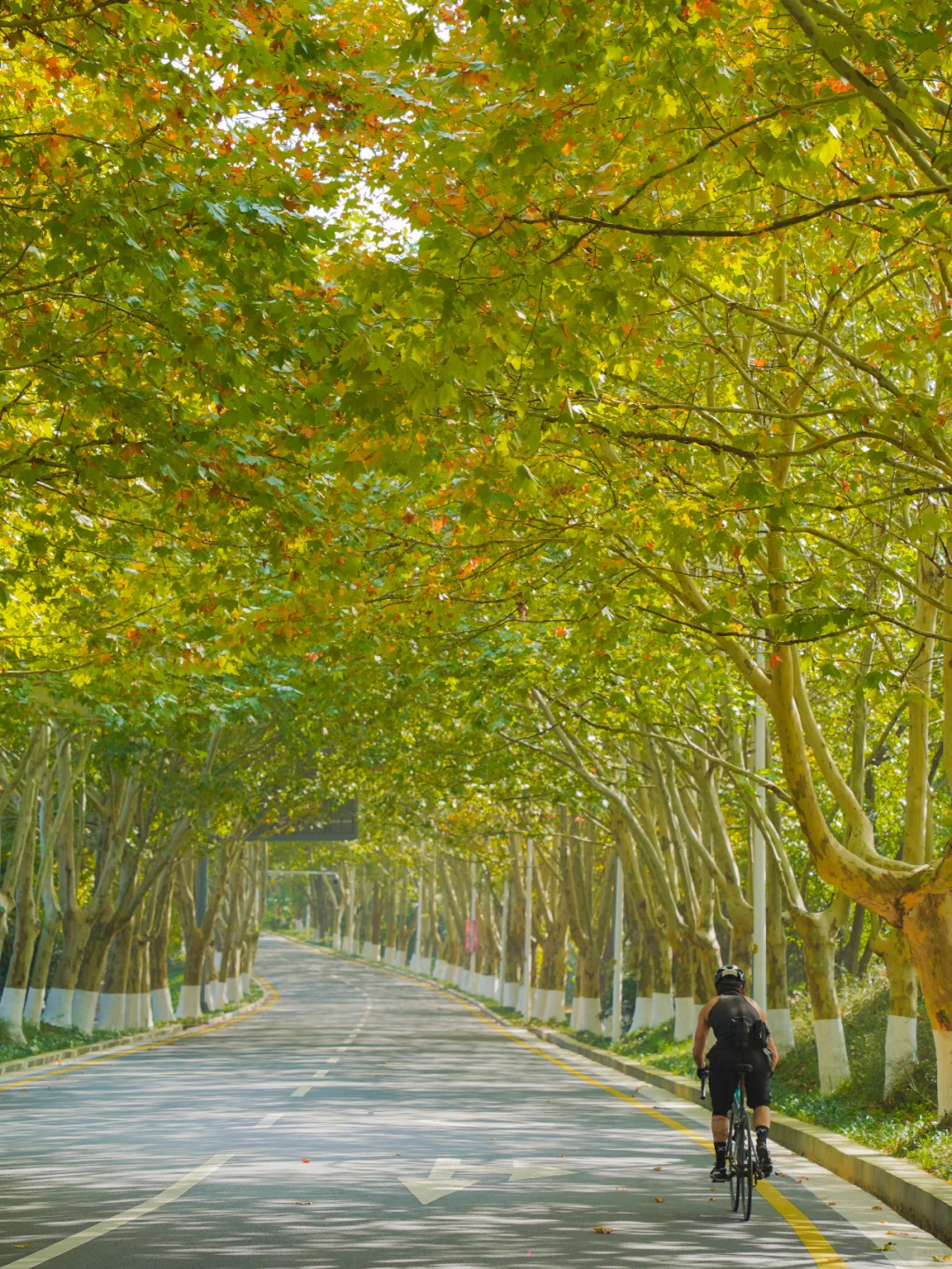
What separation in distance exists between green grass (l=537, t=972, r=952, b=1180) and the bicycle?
1511 millimetres

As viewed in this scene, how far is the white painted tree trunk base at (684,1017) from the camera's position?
2550 centimetres

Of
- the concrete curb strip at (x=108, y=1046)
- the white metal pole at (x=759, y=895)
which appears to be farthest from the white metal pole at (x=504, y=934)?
the white metal pole at (x=759, y=895)

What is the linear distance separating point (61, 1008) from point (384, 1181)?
68.0 ft

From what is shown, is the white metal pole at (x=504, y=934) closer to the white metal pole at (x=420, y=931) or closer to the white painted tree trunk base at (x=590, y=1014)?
the white painted tree trunk base at (x=590, y=1014)

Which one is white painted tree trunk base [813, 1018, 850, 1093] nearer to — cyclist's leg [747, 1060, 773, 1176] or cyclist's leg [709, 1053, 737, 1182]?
cyclist's leg [709, 1053, 737, 1182]

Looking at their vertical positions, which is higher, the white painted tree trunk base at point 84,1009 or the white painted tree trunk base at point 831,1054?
the white painted tree trunk base at point 831,1054

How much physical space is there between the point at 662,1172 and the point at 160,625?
7429 millimetres

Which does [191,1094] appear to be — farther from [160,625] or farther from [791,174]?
[791,174]

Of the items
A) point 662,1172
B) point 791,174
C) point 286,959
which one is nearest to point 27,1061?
point 662,1172

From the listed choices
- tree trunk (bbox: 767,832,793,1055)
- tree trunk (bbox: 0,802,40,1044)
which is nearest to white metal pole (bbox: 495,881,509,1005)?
tree trunk (bbox: 0,802,40,1044)

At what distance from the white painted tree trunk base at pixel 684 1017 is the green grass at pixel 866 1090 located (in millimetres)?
354

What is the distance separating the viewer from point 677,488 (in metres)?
12.2

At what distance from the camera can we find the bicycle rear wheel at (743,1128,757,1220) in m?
9.75

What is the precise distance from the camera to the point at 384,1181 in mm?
10914
